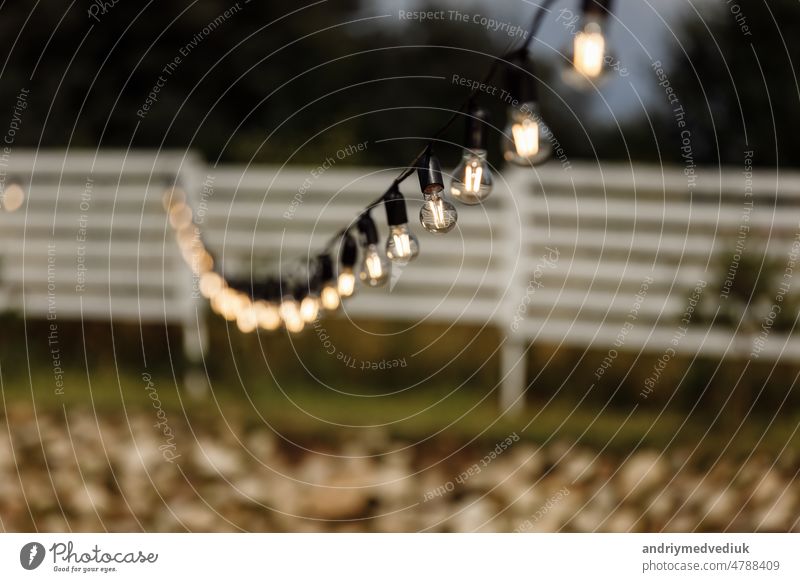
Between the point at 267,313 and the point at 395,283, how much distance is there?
43 centimetres

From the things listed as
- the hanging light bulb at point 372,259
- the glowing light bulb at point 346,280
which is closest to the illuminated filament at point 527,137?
the hanging light bulb at point 372,259

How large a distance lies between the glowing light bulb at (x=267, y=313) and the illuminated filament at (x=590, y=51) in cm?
137

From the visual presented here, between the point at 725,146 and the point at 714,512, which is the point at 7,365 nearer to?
the point at 714,512

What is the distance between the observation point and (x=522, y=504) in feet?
6.16

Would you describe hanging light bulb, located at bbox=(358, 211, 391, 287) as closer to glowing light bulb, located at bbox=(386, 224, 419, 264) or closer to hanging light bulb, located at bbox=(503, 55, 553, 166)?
glowing light bulb, located at bbox=(386, 224, 419, 264)

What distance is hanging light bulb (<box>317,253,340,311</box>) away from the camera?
4.54 feet

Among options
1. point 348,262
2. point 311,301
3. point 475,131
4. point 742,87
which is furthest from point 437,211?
point 742,87

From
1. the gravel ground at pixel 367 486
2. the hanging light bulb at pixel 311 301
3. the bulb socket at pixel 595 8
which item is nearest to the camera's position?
the bulb socket at pixel 595 8

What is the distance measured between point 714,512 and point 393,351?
104cm

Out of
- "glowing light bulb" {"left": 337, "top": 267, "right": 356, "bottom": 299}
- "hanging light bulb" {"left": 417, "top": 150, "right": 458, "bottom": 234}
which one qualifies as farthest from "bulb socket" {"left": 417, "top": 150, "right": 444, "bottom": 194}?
"glowing light bulb" {"left": 337, "top": 267, "right": 356, "bottom": 299}

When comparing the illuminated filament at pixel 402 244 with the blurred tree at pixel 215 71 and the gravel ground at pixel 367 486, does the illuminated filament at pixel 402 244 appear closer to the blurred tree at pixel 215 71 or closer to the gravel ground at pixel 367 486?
the gravel ground at pixel 367 486

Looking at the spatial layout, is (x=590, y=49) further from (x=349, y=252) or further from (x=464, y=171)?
(x=349, y=252)

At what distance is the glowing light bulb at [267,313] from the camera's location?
79.7 inches
